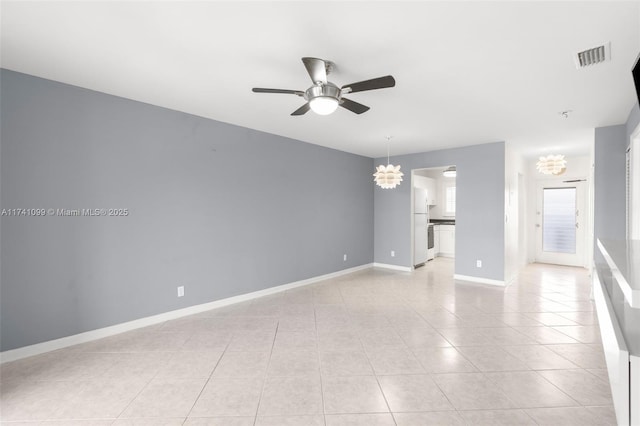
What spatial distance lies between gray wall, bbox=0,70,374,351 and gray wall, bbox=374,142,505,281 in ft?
8.73

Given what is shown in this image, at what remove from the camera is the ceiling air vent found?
2.30 meters

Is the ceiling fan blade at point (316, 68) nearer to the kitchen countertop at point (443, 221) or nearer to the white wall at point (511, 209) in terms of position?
the white wall at point (511, 209)

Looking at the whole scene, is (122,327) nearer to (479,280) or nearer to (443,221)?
(479,280)

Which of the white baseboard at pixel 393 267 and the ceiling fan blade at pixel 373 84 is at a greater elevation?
the ceiling fan blade at pixel 373 84

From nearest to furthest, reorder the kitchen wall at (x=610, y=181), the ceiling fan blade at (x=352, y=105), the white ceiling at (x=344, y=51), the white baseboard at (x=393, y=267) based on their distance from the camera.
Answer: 1. the white ceiling at (x=344, y=51)
2. the ceiling fan blade at (x=352, y=105)
3. the kitchen wall at (x=610, y=181)
4. the white baseboard at (x=393, y=267)

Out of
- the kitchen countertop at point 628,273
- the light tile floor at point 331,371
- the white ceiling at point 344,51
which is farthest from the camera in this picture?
the light tile floor at point 331,371

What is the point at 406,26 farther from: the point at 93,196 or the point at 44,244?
the point at 44,244

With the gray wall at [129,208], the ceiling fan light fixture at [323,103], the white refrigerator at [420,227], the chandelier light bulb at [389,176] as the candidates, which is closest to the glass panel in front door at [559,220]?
the white refrigerator at [420,227]

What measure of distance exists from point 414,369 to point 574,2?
2824 millimetres

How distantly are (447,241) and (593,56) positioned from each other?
6.89 metres

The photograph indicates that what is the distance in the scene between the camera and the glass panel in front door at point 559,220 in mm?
7332

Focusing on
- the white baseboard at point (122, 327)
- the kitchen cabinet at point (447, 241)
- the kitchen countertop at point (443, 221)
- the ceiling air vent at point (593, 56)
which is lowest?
the white baseboard at point (122, 327)

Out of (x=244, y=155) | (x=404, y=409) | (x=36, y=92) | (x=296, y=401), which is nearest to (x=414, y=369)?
(x=404, y=409)

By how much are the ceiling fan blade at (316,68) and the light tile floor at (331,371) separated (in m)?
2.39
